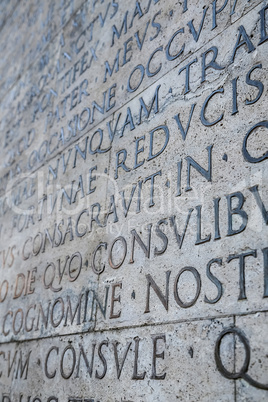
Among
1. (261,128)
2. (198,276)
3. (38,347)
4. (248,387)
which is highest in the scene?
(261,128)

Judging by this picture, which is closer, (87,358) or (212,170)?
(212,170)

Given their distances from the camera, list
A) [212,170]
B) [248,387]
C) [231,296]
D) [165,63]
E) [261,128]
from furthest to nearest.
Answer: [165,63]
[212,170]
[261,128]
[231,296]
[248,387]

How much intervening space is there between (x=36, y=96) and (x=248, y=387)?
450 cm

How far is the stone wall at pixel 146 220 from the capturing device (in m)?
2.42

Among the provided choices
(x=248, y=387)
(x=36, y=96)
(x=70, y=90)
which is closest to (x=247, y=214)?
(x=248, y=387)

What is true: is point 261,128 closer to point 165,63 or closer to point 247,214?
point 247,214

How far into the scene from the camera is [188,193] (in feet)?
9.43

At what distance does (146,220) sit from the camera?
123 inches

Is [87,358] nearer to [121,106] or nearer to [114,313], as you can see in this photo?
[114,313]

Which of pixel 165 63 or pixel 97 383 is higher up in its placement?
pixel 165 63

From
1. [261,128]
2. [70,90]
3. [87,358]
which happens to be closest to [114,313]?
[87,358]

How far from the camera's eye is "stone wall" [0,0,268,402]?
2416mm

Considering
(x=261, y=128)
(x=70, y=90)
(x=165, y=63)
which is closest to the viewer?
(x=261, y=128)

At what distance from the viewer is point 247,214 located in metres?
2.44
